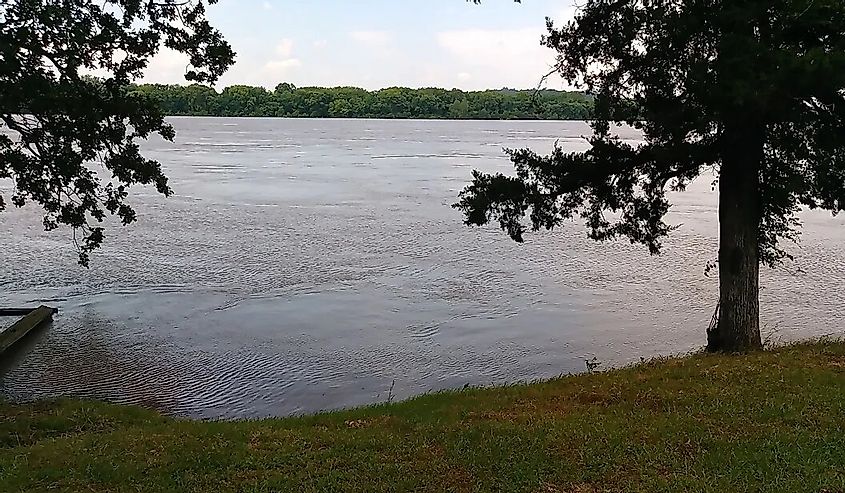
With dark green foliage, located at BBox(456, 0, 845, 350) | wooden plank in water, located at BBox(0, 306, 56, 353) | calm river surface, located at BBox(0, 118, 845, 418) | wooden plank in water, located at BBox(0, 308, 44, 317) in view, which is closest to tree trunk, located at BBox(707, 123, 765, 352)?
dark green foliage, located at BBox(456, 0, 845, 350)

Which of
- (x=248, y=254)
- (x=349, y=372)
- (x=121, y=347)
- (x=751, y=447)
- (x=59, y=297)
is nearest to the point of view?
(x=751, y=447)

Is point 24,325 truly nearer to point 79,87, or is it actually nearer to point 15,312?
point 15,312

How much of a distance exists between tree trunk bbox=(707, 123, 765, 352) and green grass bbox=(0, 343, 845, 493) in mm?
2726

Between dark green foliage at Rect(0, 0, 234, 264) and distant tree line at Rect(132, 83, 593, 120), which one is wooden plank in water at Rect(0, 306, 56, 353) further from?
distant tree line at Rect(132, 83, 593, 120)

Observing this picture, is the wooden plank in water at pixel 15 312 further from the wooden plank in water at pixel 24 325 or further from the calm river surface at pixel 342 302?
the calm river surface at pixel 342 302

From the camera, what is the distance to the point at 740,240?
1014 centimetres

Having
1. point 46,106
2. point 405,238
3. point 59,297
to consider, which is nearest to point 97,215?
point 46,106

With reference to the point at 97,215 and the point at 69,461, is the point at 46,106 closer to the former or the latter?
the point at 97,215

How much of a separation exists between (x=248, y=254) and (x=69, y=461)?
1715 cm

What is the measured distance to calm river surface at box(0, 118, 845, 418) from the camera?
1298 centimetres

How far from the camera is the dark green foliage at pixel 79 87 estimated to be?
9.93 meters

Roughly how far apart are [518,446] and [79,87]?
321 inches

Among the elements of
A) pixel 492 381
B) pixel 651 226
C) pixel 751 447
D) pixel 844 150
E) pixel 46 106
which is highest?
pixel 46 106

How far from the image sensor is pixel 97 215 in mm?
12328
